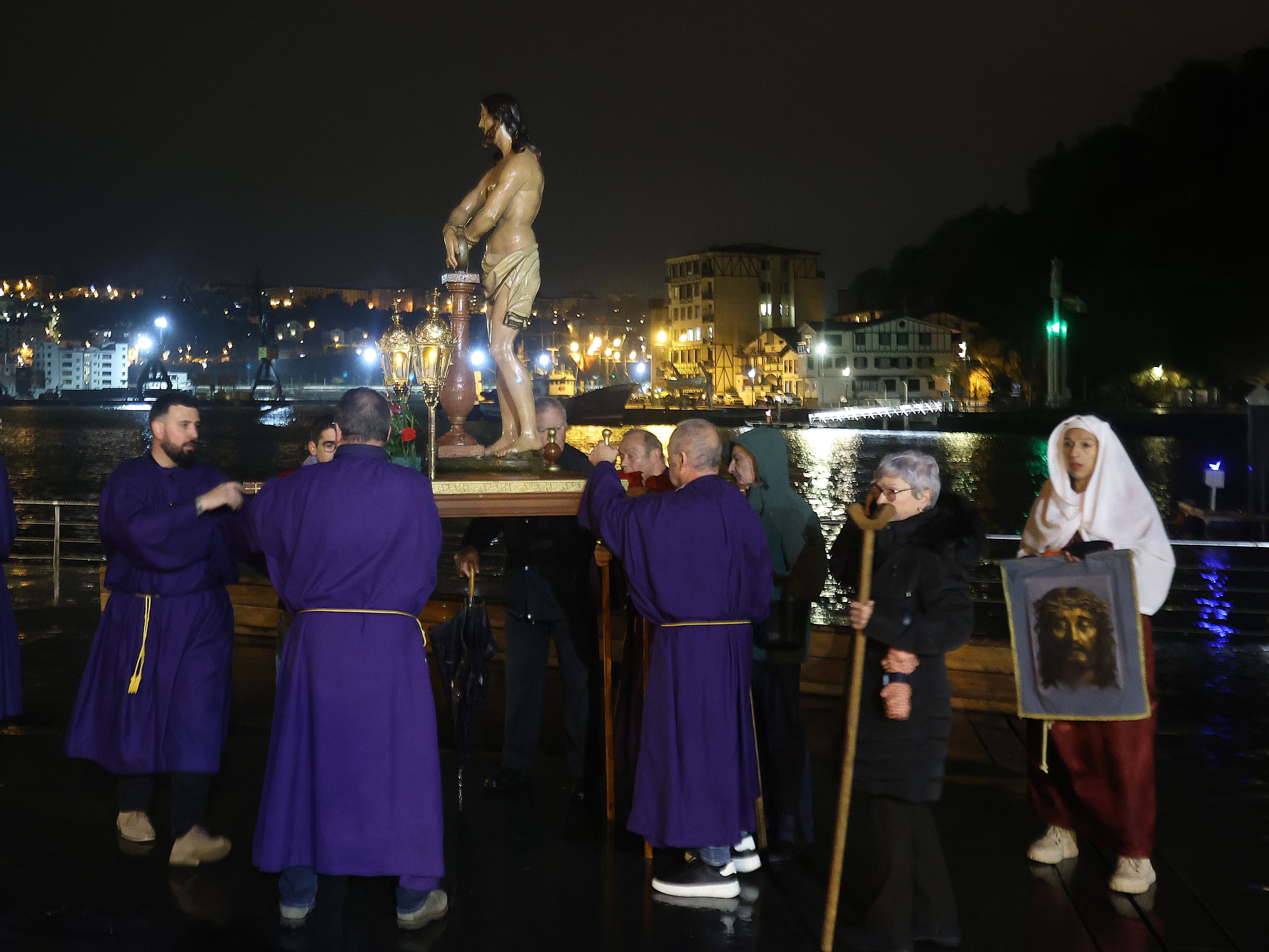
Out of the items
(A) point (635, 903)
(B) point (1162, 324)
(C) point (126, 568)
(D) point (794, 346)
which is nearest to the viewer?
(A) point (635, 903)

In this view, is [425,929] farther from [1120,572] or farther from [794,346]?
[794,346]

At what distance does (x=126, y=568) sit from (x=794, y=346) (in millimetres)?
100461

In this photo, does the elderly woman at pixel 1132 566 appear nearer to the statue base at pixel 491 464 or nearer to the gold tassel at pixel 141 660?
the statue base at pixel 491 464

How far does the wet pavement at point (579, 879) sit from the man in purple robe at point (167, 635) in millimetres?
470

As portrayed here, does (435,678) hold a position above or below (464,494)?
below

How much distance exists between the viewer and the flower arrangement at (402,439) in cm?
564

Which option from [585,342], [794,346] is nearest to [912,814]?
[794,346]

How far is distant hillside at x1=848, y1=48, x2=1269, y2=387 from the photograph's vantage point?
145ft

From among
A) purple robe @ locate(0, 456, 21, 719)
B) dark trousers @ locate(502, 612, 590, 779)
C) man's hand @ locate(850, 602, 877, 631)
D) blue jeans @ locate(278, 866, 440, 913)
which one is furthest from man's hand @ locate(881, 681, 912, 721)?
purple robe @ locate(0, 456, 21, 719)

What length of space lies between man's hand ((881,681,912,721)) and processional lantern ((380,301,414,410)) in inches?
113

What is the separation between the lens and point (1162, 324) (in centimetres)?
4631

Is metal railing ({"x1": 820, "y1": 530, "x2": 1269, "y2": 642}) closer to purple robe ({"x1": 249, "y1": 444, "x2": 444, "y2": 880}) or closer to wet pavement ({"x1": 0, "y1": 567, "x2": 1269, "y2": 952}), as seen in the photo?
wet pavement ({"x1": 0, "y1": 567, "x2": 1269, "y2": 952})

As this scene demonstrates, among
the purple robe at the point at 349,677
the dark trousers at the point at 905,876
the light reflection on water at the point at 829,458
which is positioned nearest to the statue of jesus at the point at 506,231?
the purple robe at the point at 349,677

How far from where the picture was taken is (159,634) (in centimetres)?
508
